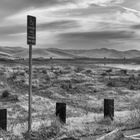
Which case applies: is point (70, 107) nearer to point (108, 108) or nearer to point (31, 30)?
point (108, 108)

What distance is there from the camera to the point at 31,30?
802 cm

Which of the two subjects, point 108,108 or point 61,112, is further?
point 108,108

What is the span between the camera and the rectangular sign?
26.1 ft

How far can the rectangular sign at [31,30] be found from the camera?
796cm

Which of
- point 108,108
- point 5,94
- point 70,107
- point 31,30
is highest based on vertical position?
point 31,30

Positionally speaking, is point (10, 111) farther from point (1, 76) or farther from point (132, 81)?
point (132, 81)

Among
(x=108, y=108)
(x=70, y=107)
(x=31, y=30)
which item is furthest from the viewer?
(x=70, y=107)

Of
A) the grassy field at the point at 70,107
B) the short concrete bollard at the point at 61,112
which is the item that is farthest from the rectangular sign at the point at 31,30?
the short concrete bollard at the point at 61,112

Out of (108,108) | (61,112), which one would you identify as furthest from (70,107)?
(61,112)

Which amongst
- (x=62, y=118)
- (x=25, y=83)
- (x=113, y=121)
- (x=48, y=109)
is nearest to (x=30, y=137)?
(x=62, y=118)

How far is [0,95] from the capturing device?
20938 mm

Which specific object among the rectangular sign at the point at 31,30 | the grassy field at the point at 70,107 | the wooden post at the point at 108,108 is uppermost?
the rectangular sign at the point at 31,30

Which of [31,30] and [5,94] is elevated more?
[31,30]

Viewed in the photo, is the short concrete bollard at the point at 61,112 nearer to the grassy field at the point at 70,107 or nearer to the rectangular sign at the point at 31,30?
the grassy field at the point at 70,107
